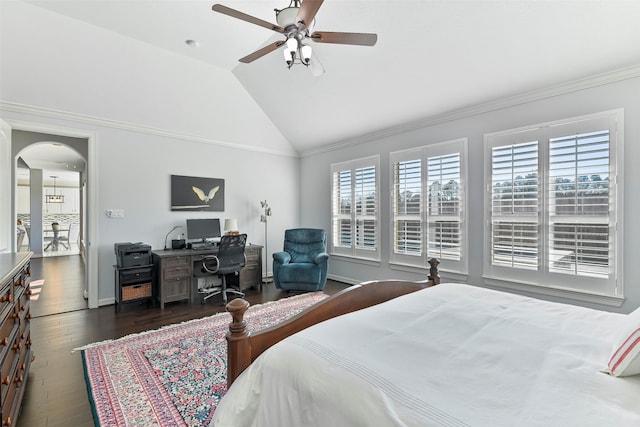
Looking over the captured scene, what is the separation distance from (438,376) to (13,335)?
2.30m

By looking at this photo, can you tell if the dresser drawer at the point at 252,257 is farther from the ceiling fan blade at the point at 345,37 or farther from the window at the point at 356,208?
the ceiling fan blade at the point at 345,37

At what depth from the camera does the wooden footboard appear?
1316 millimetres

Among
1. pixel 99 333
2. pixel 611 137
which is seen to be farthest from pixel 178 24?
pixel 611 137

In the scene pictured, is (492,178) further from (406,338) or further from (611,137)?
(406,338)

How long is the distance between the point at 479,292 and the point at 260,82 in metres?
4.02

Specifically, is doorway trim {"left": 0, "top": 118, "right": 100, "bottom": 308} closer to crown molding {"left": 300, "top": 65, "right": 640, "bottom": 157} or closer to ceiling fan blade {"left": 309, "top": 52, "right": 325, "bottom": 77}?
ceiling fan blade {"left": 309, "top": 52, "right": 325, "bottom": 77}

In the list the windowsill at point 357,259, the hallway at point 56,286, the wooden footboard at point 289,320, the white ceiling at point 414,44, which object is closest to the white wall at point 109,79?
the white ceiling at point 414,44

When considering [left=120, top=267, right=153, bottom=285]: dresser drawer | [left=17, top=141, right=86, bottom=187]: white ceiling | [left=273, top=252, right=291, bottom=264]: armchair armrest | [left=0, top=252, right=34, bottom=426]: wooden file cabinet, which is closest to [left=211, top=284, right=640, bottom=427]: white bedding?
[left=0, top=252, right=34, bottom=426]: wooden file cabinet

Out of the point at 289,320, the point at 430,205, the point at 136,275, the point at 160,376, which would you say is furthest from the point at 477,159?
the point at 136,275

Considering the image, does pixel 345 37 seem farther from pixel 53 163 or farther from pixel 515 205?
pixel 53 163

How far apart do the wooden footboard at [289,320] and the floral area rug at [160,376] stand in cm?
84

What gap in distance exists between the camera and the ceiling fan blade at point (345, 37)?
7.65ft

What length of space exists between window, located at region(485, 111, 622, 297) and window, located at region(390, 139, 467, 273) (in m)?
0.37

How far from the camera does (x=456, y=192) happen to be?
12.8ft
